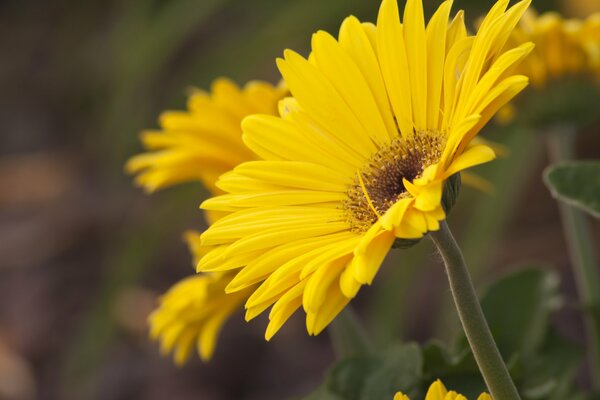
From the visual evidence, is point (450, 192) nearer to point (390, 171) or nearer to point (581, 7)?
point (390, 171)

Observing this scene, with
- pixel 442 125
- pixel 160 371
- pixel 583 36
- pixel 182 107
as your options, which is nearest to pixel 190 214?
pixel 182 107

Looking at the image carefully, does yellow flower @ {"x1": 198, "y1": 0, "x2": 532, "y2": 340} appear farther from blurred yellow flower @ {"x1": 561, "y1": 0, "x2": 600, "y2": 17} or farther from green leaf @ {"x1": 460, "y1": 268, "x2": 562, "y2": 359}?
blurred yellow flower @ {"x1": 561, "y1": 0, "x2": 600, "y2": 17}

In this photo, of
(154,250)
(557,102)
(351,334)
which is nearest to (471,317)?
(351,334)

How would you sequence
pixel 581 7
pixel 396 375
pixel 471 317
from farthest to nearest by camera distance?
pixel 581 7
pixel 396 375
pixel 471 317

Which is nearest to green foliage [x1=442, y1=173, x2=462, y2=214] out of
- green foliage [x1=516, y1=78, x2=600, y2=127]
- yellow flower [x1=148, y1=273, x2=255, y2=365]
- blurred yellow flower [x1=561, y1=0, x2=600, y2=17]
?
yellow flower [x1=148, y1=273, x2=255, y2=365]

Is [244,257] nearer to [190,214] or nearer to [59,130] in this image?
[190,214]

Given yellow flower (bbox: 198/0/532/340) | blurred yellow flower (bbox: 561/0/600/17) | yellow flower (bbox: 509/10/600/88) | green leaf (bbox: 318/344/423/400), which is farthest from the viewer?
blurred yellow flower (bbox: 561/0/600/17)
